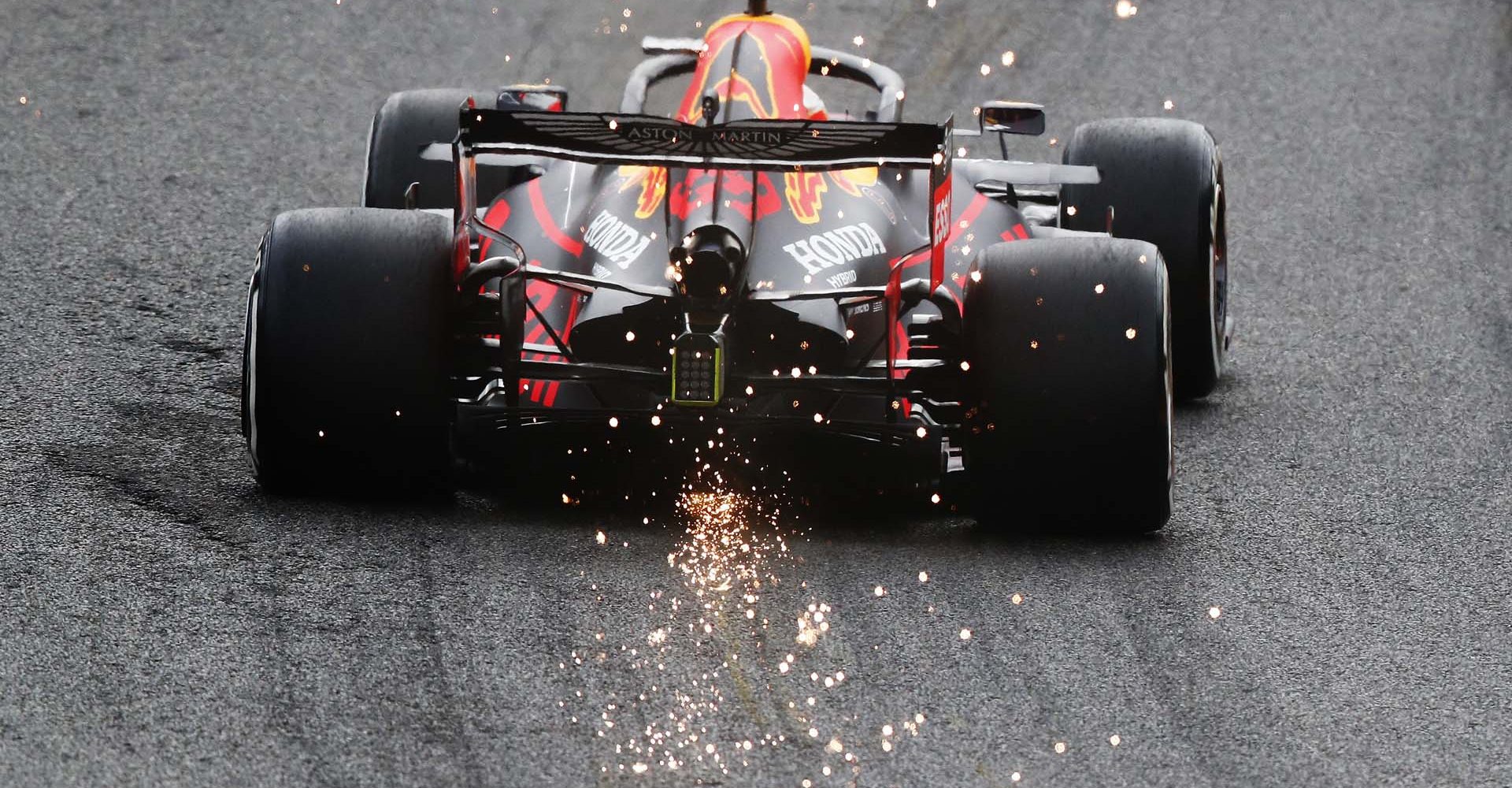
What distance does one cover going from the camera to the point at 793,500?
689 centimetres

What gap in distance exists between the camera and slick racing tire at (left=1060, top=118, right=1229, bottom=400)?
8.34 meters

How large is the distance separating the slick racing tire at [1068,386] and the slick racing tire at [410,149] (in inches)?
122

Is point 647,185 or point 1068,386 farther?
point 647,185

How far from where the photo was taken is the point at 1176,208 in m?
8.36

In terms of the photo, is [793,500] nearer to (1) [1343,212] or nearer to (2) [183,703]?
(2) [183,703]

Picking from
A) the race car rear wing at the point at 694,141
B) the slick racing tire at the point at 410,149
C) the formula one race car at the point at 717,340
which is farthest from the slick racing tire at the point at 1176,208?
the slick racing tire at the point at 410,149

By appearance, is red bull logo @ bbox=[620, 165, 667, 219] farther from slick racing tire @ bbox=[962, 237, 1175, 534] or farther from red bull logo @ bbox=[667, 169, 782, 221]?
slick racing tire @ bbox=[962, 237, 1175, 534]

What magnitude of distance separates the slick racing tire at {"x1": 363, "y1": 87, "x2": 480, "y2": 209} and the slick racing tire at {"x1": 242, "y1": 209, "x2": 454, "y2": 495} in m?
2.29

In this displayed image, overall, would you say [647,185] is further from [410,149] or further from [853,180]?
[410,149]

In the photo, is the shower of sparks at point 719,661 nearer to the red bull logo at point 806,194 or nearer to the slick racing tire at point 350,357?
the slick racing tire at point 350,357

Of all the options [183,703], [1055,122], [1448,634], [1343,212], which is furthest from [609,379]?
[1055,122]

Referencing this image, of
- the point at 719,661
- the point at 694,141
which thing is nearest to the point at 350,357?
the point at 694,141

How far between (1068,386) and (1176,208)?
2.29 metres

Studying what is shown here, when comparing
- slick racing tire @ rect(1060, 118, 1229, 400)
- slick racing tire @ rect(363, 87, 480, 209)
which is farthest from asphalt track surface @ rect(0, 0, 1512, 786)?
slick racing tire @ rect(363, 87, 480, 209)
